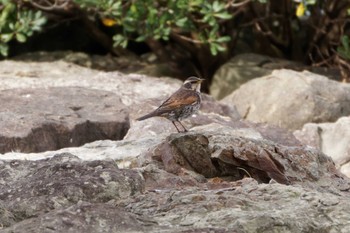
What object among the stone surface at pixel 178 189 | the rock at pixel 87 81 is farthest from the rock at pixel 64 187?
the rock at pixel 87 81

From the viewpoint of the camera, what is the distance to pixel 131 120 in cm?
927

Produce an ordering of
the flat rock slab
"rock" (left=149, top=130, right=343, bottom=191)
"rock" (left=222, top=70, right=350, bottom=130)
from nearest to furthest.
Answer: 1. "rock" (left=149, top=130, right=343, bottom=191)
2. the flat rock slab
3. "rock" (left=222, top=70, right=350, bottom=130)

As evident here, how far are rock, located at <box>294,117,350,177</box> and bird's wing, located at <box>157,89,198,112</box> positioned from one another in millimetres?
2038

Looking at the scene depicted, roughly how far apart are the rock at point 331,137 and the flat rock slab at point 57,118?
1849mm

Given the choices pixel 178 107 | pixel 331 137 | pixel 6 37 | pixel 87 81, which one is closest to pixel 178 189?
pixel 178 107

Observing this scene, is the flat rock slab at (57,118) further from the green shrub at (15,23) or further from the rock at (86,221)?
the rock at (86,221)

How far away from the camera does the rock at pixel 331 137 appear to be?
9727 millimetres

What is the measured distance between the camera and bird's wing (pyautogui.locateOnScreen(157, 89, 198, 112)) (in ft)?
25.8

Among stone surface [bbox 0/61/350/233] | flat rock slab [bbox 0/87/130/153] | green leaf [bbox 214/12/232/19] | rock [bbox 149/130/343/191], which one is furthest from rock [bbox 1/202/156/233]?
green leaf [bbox 214/12/232/19]

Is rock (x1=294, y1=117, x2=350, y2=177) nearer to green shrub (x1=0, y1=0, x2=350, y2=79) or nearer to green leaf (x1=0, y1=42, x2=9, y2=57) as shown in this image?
green shrub (x1=0, y1=0, x2=350, y2=79)

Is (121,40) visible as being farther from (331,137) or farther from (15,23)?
(331,137)

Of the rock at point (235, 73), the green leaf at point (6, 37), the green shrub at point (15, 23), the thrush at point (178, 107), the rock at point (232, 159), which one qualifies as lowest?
the rock at point (235, 73)

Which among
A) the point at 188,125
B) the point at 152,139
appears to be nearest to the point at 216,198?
the point at 152,139

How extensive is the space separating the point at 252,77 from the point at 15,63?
2.88 m
